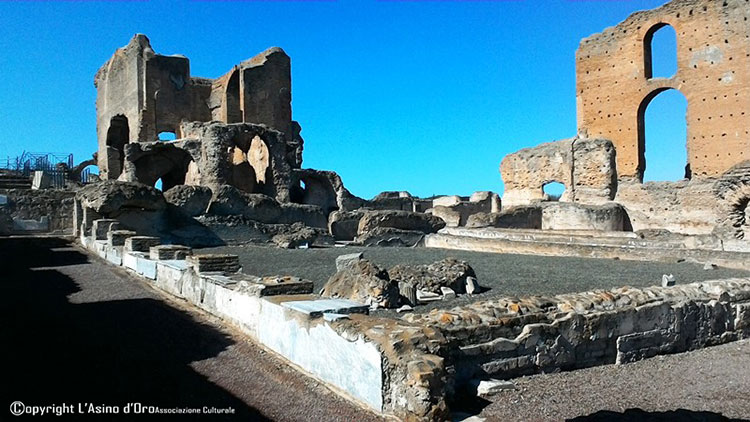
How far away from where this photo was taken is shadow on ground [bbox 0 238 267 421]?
3285 millimetres

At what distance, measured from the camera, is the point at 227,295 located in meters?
5.32

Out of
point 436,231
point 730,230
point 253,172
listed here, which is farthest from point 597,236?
point 253,172

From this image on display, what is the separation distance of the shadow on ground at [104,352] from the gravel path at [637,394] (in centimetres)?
172

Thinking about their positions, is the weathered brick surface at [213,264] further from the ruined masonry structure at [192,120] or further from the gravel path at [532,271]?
the ruined masonry structure at [192,120]

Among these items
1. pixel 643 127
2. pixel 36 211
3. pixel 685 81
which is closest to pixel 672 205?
pixel 643 127

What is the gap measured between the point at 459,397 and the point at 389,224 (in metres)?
12.8

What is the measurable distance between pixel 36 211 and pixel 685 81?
2543 cm

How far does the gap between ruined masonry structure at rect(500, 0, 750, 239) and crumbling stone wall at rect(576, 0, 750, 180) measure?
4 centimetres

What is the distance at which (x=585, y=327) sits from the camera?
13.2 feet

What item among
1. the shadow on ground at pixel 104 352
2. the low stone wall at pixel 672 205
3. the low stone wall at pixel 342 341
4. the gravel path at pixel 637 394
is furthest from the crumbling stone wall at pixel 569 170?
the shadow on ground at pixel 104 352

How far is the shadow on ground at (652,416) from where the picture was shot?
301cm

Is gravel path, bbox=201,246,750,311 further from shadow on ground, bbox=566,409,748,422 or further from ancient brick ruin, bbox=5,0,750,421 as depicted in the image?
shadow on ground, bbox=566,409,748,422

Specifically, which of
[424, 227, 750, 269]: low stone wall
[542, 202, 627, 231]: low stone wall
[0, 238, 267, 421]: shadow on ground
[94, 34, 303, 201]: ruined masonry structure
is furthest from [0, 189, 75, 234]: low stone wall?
[542, 202, 627, 231]: low stone wall

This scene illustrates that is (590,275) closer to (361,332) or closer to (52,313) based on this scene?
(361,332)
